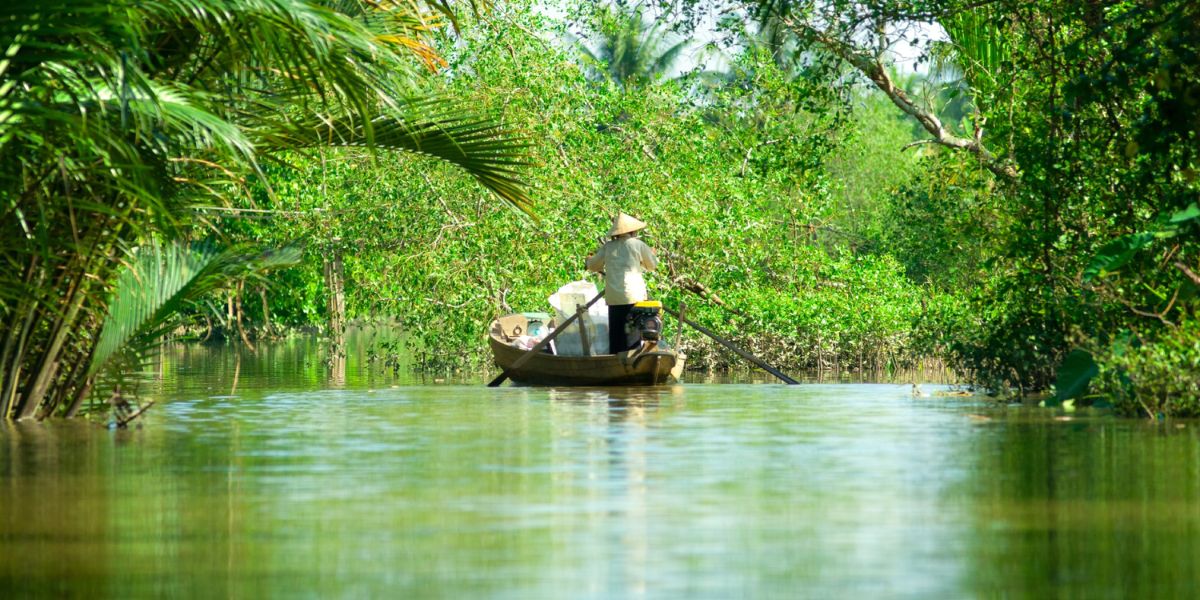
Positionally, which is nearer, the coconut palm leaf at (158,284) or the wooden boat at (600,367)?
the coconut palm leaf at (158,284)

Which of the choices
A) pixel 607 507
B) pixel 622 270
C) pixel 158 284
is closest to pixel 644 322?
pixel 622 270

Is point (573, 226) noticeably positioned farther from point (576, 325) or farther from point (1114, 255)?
point (1114, 255)

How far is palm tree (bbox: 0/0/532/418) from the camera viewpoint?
11.9 metres

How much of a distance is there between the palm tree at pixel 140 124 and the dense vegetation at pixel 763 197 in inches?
2.7

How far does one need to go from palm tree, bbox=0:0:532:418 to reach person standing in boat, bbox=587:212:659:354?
24.1ft

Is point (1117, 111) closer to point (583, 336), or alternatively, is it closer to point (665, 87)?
point (583, 336)

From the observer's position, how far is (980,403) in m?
17.9

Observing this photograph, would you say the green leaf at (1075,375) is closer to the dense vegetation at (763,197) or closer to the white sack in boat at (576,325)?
the dense vegetation at (763,197)

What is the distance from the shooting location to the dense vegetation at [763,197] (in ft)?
47.5

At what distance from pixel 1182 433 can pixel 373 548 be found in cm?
751

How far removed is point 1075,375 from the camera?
54.7 feet

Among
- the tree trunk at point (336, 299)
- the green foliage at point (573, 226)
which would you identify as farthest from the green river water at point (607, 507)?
the tree trunk at point (336, 299)

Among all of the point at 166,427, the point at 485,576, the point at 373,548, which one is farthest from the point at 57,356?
the point at 485,576

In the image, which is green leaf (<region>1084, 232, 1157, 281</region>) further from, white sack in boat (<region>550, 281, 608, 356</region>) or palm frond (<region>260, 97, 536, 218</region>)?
white sack in boat (<region>550, 281, 608, 356</region>)
